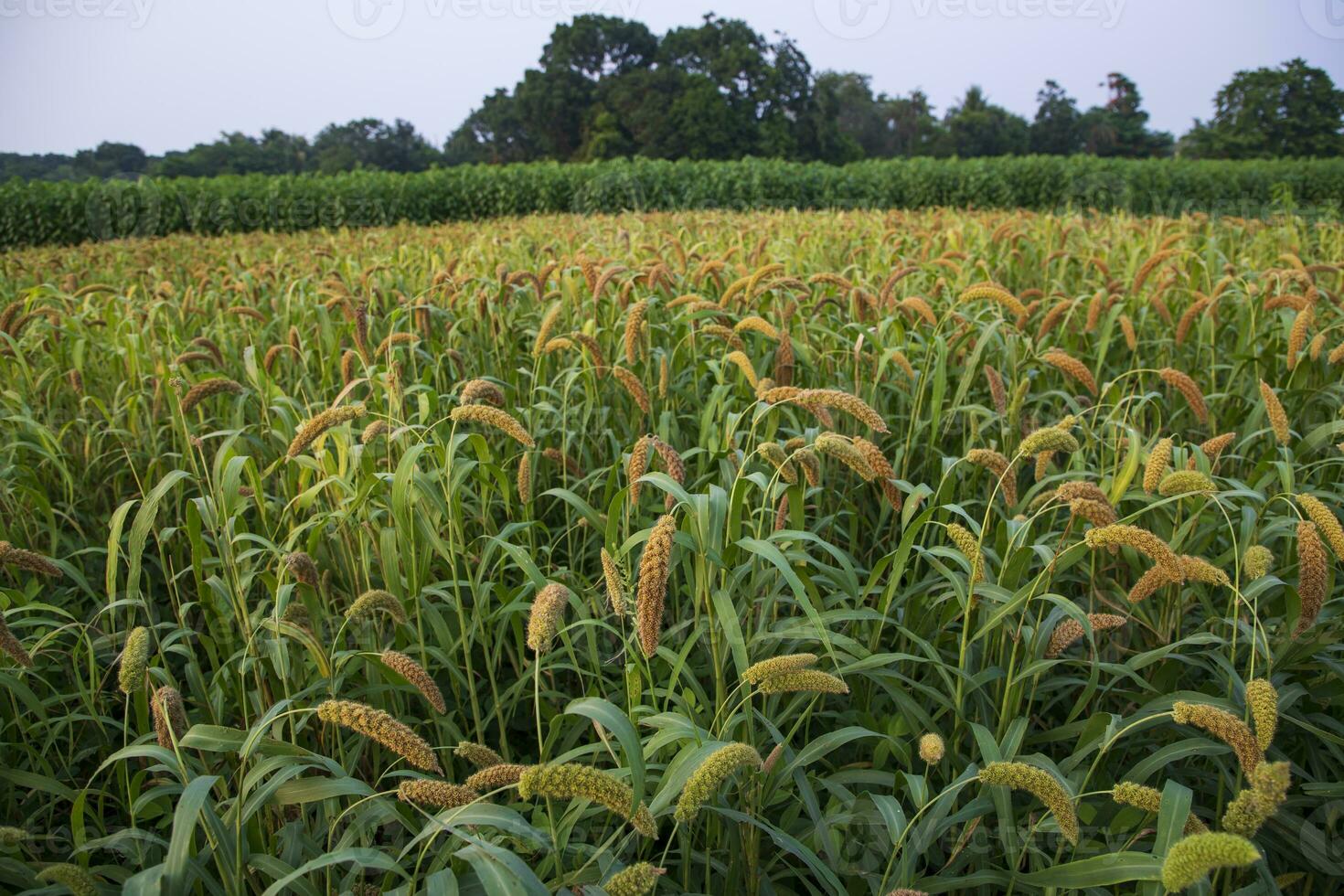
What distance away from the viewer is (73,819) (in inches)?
51.7

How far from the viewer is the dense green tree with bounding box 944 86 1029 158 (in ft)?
215

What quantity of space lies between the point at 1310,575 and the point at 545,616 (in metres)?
1.13

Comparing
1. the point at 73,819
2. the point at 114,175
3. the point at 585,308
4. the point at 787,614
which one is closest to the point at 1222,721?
the point at 787,614

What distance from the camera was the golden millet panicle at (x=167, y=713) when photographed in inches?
48.1

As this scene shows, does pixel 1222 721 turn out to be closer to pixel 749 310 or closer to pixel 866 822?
pixel 866 822

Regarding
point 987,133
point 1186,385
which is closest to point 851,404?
point 1186,385

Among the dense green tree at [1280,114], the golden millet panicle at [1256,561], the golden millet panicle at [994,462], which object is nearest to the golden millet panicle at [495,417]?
the golden millet panicle at [994,462]

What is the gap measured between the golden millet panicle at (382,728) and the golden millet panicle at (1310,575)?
127 cm

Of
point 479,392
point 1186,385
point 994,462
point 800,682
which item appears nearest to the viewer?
point 800,682

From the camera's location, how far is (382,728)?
39.4 inches

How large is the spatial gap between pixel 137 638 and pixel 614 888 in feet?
2.66

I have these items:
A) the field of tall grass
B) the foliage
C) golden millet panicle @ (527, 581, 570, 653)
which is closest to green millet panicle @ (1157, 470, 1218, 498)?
the field of tall grass

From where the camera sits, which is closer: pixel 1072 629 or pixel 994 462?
pixel 1072 629

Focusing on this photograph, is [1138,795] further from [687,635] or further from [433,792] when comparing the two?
[687,635]
